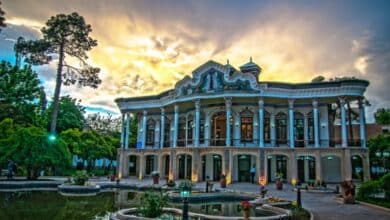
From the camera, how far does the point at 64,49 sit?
2977 centimetres

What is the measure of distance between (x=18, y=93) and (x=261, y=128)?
23.3 metres

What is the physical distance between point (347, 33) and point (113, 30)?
42.4 feet

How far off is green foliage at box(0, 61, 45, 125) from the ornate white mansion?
14100 mm

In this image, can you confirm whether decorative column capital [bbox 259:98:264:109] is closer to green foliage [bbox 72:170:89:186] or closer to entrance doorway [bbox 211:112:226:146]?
entrance doorway [bbox 211:112:226:146]

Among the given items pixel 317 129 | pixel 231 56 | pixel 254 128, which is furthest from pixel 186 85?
pixel 317 129

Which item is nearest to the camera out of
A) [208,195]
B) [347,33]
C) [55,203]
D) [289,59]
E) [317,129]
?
[55,203]

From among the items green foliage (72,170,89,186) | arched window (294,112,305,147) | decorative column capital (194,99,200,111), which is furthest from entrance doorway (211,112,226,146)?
green foliage (72,170,89,186)

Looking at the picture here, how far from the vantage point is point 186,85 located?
28609 mm

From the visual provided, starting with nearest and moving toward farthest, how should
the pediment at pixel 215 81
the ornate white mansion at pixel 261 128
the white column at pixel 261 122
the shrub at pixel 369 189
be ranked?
the shrub at pixel 369 189 < the ornate white mansion at pixel 261 128 < the white column at pixel 261 122 < the pediment at pixel 215 81

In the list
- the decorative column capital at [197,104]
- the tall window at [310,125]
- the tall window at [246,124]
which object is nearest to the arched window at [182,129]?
the decorative column capital at [197,104]

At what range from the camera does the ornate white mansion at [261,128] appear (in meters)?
25.2

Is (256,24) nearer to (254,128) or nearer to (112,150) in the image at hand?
(254,128)

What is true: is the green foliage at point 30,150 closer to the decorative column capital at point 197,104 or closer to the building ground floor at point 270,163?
the building ground floor at point 270,163

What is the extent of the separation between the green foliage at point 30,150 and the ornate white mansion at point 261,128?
9334 millimetres
